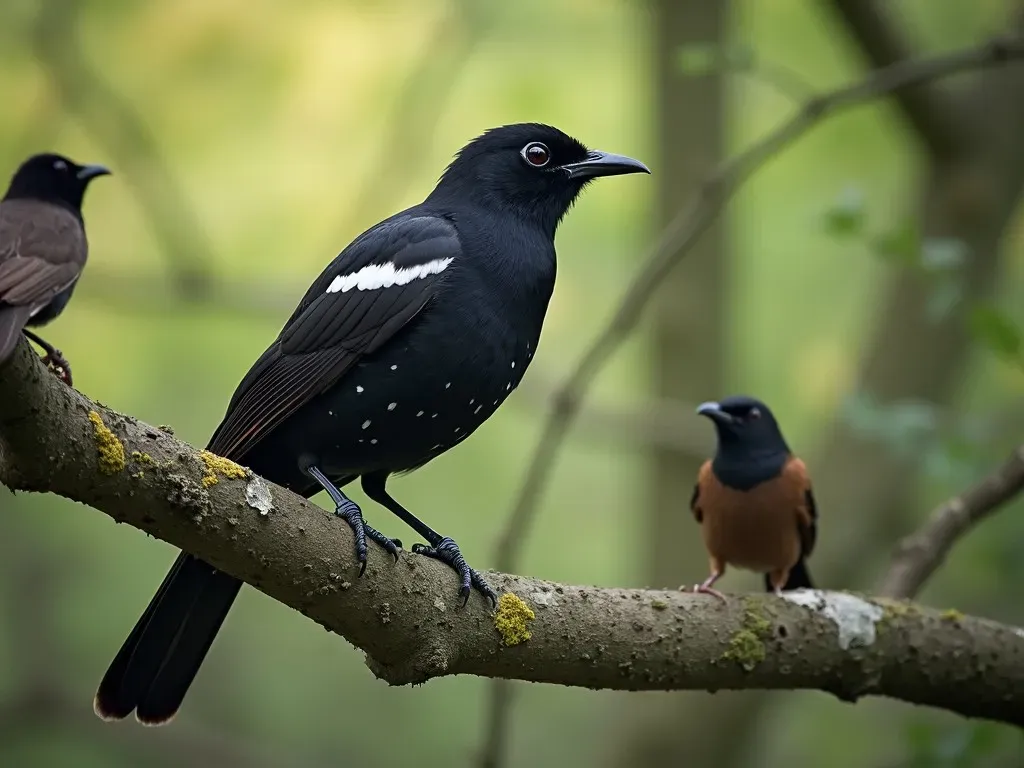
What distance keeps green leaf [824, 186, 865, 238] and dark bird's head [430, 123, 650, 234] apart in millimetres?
711

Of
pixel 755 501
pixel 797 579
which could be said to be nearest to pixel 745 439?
pixel 755 501

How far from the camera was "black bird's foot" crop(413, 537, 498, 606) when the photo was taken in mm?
3422

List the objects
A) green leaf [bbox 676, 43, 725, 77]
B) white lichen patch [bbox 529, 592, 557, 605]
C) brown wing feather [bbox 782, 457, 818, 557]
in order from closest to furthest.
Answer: white lichen patch [bbox 529, 592, 557, 605]
green leaf [bbox 676, 43, 725, 77]
brown wing feather [bbox 782, 457, 818, 557]

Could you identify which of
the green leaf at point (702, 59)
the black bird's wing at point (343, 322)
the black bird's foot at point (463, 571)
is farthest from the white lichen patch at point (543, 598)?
the green leaf at point (702, 59)

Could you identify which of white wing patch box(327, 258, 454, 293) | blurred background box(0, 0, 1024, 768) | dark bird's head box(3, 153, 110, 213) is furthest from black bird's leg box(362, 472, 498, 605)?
blurred background box(0, 0, 1024, 768)

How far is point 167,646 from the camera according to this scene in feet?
12.2

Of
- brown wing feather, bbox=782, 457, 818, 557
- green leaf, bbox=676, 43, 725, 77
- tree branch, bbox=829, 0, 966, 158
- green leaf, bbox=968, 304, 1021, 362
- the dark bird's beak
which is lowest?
brown wing feather, bbox=782, 457, 818, 557

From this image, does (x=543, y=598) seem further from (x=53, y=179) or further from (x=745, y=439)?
(x=53, y=179)

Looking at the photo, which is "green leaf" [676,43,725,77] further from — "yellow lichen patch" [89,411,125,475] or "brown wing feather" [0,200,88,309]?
"yellow lichen patch" [89,411,125,475]

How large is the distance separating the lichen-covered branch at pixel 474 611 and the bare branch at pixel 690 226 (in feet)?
3.30

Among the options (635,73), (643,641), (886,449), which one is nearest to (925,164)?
(886,449)

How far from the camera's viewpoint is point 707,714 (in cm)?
703

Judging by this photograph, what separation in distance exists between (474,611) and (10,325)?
1547 millimetres

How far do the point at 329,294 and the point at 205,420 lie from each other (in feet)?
18.0
